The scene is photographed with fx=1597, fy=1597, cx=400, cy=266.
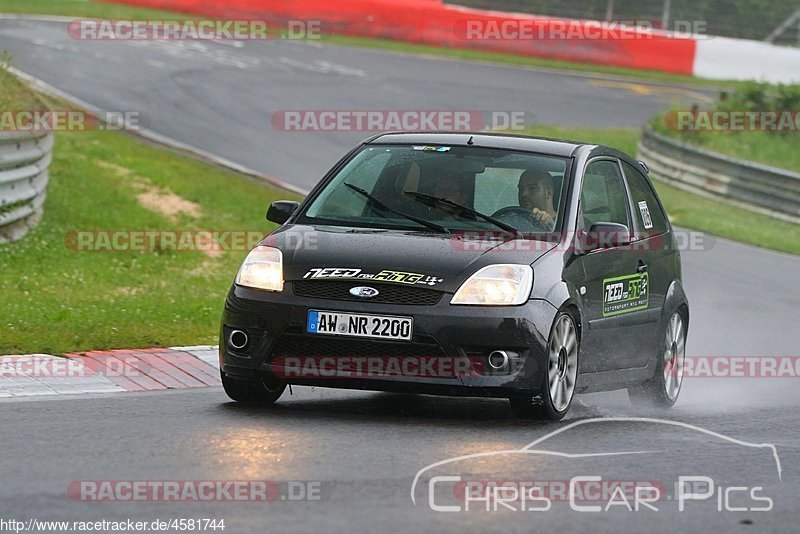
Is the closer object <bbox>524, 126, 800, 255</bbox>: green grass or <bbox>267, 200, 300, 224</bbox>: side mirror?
<bbox>267, 200, 300, 224</bbox>: side mirror

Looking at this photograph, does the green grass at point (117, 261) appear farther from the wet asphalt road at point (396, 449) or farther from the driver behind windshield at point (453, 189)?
the driver behind windshield at point (453, 189)

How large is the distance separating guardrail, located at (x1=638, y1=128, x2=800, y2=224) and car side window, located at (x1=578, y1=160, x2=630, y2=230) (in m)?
14.7

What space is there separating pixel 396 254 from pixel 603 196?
6.07ft

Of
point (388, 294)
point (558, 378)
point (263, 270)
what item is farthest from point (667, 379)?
point (263, 270)

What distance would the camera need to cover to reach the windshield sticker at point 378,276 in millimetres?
8211

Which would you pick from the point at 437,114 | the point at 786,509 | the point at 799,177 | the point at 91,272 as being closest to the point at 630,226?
the point at 786,509

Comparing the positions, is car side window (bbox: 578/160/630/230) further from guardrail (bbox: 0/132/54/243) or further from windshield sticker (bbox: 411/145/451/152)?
guardrail (bbox: 0/132/54/243)

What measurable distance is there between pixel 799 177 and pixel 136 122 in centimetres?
1012

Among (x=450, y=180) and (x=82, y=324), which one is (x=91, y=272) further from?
(x=450, y=180)

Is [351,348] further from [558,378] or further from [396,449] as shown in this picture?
[558,378]

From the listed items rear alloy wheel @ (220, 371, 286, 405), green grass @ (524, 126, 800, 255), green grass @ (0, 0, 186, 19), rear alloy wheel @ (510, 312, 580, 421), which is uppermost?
rear alloy wheel @ (510, 312, 580, 421)

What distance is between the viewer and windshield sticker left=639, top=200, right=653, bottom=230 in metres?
10.3

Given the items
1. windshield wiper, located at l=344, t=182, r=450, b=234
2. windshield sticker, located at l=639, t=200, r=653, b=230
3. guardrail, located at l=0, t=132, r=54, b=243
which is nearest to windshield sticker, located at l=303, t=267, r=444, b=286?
windshield wiper, located at l=344, t=182, r=450, b=234

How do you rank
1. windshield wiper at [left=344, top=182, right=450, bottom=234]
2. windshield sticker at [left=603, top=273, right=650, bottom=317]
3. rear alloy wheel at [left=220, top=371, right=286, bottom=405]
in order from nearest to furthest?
rear alloy wheel at [left=220, top=371, right=286, bottom=405], windshield wiper at [left=344, top=182, right=450, bottom=234], windshield sticker at [left=603, top=273, right=650, bottom=317]
